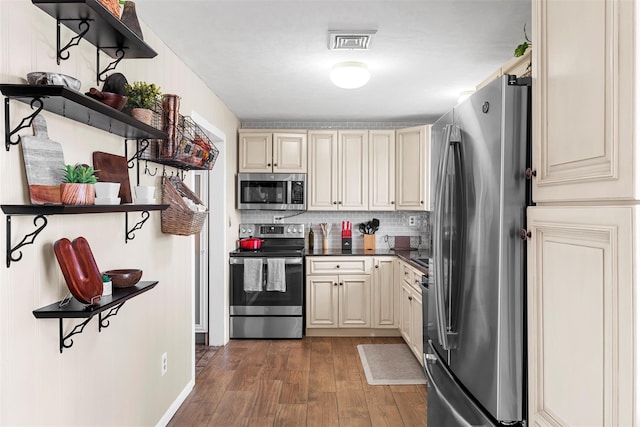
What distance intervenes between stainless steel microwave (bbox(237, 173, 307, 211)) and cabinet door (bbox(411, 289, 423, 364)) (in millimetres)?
1742

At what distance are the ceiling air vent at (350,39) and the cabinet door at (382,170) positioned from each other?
2378 millimetres

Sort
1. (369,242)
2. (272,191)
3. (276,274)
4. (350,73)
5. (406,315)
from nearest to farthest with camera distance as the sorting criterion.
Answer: (350,73), (406,315), (276,274), (272,191), (369,242)

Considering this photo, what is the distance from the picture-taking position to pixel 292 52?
296 cm

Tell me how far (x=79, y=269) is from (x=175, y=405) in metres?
1.72

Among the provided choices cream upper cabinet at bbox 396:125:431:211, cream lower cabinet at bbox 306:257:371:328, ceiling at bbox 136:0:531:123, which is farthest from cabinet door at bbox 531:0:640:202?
cream lower cabinet at bbox 306:257:371:328

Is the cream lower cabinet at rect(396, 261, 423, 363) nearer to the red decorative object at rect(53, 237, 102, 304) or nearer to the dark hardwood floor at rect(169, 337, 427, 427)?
the dark hardwood floor at rect(169, 337, 427, 427)

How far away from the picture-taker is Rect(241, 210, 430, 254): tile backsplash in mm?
5430

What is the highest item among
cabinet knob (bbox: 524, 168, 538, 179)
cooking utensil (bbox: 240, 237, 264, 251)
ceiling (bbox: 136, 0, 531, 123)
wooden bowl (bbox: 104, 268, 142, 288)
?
ceiling (bbox: 136, 0, 531, 123)

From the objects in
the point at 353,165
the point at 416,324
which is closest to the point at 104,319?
the point at 416,324

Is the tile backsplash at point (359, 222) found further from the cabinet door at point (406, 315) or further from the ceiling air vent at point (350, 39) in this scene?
the ceiling air vent at point (350, 39)

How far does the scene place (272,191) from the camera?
5082 millimetres

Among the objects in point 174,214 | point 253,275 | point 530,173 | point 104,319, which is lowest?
point 253,275

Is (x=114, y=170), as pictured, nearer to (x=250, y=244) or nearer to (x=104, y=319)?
(x=104, y=319)

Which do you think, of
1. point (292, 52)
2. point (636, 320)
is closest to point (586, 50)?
point (636, 320)
